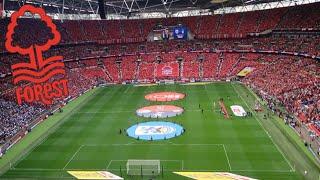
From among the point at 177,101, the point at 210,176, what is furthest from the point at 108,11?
the point at 210,176

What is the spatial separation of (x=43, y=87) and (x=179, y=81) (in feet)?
104

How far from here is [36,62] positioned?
6462 cm

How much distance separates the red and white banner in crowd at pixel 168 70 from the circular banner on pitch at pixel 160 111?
1047 inches

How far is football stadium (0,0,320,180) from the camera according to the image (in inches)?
1404

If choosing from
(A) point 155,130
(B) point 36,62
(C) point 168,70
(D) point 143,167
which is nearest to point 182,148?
(D) point 143,167

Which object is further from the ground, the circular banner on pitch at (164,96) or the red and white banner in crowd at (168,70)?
the red and white banner in crowd at (168,70)

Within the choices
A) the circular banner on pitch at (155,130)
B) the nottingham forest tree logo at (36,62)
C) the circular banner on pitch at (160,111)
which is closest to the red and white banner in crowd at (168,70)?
the nottingham forest tree logo at (36,62)

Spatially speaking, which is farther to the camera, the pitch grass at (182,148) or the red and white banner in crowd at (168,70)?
the red and white banner in crowd at (168,70)

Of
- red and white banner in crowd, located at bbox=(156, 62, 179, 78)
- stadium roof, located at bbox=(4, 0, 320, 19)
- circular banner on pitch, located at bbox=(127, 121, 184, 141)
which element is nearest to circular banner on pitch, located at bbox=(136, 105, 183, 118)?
circular banner on pitch, located at bbox=(127, 121, 184, 141)

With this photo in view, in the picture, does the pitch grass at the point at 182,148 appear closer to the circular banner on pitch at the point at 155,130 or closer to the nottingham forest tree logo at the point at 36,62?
the circular banner on pitch at the point at 155,130

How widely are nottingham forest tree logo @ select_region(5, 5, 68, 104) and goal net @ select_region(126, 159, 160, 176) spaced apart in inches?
861

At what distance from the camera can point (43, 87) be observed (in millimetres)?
56906

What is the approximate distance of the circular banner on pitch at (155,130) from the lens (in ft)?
142

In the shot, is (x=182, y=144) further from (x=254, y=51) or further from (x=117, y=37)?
(x=117, y=37)
